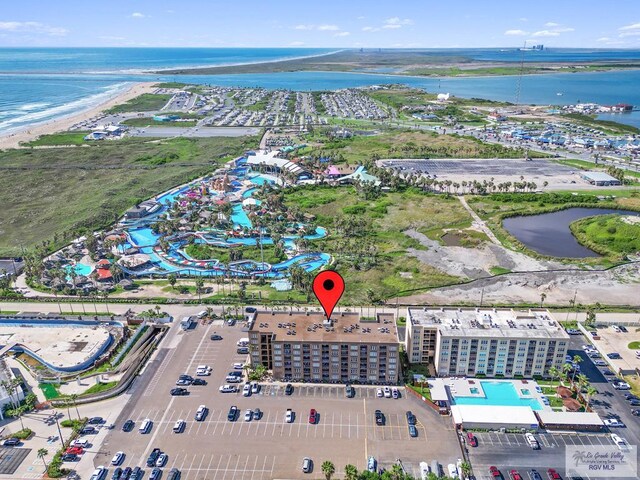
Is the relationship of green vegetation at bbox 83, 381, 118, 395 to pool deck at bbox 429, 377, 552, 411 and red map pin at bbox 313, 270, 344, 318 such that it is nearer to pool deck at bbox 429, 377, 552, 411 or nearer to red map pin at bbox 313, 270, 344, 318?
red map pin at bbox 313, 270, 344, 318

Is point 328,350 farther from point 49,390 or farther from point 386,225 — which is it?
point 386,225

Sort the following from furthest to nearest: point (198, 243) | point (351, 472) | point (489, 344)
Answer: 1. point (198, 243)
2. point (489, 344)
3. point (351, 472)

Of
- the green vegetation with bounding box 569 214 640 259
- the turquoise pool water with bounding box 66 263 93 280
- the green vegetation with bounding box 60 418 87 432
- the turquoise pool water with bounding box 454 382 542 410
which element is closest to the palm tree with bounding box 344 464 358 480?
the turquoise pool water with bounding box 454 382 542 410

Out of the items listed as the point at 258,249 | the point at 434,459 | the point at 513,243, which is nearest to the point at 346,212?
the point at 258,249

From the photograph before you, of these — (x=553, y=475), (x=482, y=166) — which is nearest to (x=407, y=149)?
(x=482, y=166)

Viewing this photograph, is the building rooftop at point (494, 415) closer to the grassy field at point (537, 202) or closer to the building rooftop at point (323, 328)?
the building rooftop at point (323, 328)

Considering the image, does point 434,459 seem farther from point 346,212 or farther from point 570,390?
point 346,212

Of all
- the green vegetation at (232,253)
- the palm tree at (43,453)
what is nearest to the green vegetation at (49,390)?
the palm tree at (43,453)
